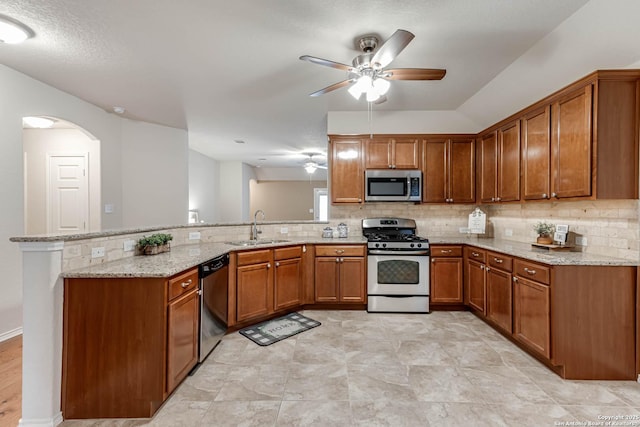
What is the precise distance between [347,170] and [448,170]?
1.37 m

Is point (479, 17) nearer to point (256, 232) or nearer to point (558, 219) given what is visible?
point (558, 219)

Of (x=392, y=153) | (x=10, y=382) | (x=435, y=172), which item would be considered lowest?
(x=10, y=382)

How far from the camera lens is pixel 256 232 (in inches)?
149

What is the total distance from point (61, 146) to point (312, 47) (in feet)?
13.7

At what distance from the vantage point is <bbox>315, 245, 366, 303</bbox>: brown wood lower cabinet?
366 cm

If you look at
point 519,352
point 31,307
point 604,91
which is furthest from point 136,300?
point 604,91

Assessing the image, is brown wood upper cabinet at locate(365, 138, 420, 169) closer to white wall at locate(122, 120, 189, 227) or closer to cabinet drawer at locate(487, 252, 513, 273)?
cabinet drawer at locate(487, 252, 513, 273)

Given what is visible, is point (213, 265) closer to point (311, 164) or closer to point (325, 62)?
point (325, 62)

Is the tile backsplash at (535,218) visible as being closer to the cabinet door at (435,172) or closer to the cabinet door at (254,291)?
the cabinet door at (435,172)

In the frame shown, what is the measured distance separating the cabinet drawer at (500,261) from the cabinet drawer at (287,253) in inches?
83.4

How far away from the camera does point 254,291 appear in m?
3.16

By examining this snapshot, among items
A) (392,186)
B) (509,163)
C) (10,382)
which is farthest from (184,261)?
(509,163)

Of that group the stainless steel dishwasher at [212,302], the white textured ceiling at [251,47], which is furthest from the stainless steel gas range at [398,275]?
the white textured ceiling at [251,47]

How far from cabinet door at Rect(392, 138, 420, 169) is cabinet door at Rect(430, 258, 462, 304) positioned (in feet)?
4.38
